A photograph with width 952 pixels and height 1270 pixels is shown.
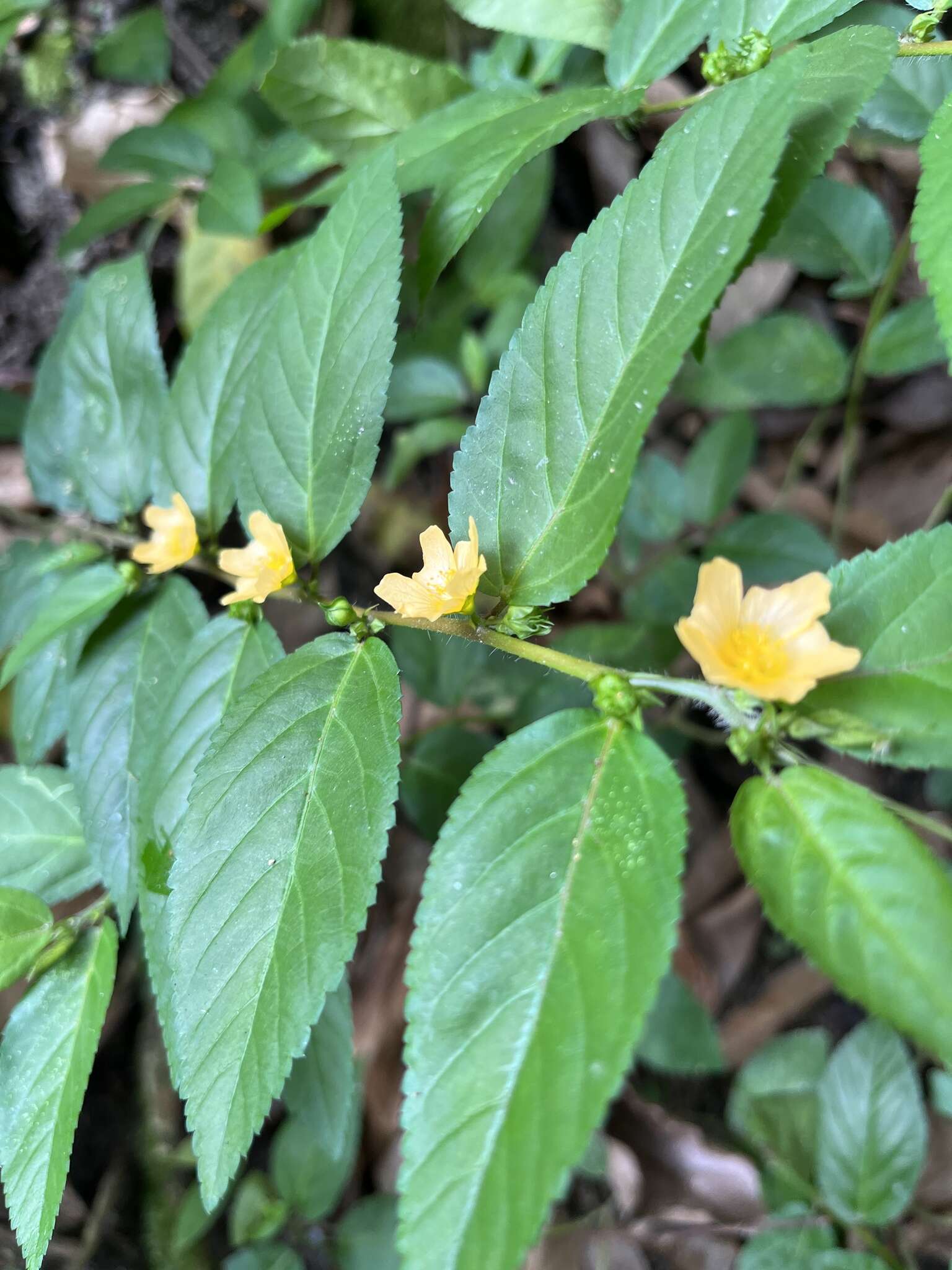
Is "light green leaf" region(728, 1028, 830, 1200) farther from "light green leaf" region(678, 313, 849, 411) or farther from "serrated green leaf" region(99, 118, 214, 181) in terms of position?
"serrated green leaf" region(99, 118, 214, 181)

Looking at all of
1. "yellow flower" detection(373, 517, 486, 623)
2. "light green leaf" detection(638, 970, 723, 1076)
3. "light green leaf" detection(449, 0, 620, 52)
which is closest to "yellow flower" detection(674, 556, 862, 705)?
"yellow flower" detection(373, 517, 486, 623)

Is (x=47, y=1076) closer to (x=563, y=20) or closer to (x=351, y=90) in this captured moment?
(x=351, y=90)

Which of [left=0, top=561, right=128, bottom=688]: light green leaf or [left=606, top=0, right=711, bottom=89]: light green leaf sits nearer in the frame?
[left=606, top=0, right=711, bottom=89]: light green leaf

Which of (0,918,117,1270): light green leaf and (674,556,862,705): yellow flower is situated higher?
(674,556,862,705): yellow flower

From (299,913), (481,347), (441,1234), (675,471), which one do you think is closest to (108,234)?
(481,347)

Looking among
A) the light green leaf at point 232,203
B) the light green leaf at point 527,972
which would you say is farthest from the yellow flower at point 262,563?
the light green leaf at point 232,203

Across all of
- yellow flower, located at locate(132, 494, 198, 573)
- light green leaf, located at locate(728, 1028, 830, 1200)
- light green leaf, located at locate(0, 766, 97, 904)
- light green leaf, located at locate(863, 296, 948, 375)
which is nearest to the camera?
yellow flower, located at locate(132, 494, 198, 573)

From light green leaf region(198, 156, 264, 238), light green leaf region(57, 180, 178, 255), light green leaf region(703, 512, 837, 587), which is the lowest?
light green leaf region(703, 512, 837, 587)

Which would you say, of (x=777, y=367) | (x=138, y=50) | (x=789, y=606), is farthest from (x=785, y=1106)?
(x=138, y=50)
